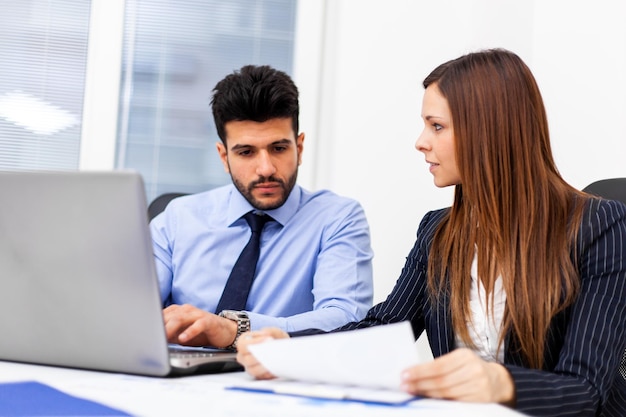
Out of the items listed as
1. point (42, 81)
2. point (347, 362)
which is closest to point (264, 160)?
point (347, 362)

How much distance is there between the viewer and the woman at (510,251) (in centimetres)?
120

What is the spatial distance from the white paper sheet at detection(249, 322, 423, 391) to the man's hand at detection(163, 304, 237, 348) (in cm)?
34

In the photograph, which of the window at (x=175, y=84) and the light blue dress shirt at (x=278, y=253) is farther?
the window at (x=175, y=84)

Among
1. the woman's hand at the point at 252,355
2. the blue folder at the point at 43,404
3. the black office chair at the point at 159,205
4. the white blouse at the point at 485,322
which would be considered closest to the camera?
the blue folder at the point at 43,404

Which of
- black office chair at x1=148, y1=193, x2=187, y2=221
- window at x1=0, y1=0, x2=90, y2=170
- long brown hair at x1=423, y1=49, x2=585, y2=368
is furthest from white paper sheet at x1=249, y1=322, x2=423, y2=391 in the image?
window at x1=0, y1=0, x2=90, y2=170

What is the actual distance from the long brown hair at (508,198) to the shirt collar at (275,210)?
633 mm

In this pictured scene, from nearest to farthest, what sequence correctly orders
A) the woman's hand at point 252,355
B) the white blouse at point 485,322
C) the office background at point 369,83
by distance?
1. the woman's hand at point 252,355
2. the white blouse at point 485,322
3. the office background at point 369,83

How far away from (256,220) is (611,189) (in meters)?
0.90

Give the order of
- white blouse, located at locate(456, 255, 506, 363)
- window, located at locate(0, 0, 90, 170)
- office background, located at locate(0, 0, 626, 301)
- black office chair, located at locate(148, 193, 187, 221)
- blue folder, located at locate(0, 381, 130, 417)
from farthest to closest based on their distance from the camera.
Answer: window, located at locate(0, 0, 90, 170), office background, located at locate(0, 0, 626, 301), black office chair, located at locate(148, 193, 187, 221), white blouse, located at locate(456, 255, 506, 363), blue folder, located at locate(0, 381, 130, 417)

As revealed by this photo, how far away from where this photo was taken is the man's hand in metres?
1.24

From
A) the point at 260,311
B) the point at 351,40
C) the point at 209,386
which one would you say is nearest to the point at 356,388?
the point at 209,386

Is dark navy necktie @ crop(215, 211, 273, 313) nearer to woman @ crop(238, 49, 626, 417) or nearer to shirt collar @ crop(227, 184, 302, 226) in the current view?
shirt collar @ crop(227, 184, 302, 226)

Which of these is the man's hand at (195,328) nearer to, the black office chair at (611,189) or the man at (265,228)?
the man at (265,228)

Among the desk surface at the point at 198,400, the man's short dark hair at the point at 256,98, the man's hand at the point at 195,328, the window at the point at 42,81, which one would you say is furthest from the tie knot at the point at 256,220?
the window at the point at 42,81
